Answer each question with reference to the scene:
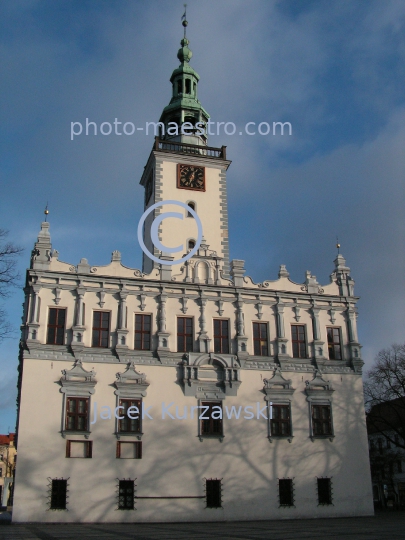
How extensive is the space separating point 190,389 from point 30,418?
8114 millimetres

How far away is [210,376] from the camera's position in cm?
3080

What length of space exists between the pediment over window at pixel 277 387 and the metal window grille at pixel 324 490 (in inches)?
189

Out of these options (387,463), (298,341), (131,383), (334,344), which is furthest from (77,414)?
(387,463)

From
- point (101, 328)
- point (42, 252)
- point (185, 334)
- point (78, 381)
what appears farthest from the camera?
point (185, 334)

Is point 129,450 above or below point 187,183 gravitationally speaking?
below

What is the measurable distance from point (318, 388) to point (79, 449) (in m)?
13.5

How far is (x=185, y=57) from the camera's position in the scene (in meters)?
45.0

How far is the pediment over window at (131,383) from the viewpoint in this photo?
2909 cm

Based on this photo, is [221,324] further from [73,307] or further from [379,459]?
[379,459]

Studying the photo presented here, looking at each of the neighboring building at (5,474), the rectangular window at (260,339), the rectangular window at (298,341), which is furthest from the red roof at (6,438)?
the rectangular window at (298,341)

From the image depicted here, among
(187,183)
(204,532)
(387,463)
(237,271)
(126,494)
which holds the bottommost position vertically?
(204,532)

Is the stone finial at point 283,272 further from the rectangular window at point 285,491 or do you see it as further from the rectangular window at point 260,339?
the rectangular window at point 285,491

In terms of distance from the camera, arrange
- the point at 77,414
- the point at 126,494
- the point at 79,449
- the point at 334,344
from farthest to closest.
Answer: the point at 334,344, the point at 77,414, the point at 126,494, the point at 79,449

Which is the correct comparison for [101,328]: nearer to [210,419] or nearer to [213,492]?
[210,419]
